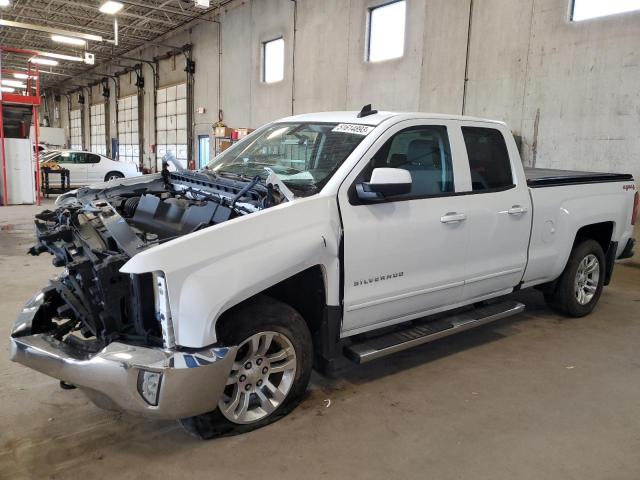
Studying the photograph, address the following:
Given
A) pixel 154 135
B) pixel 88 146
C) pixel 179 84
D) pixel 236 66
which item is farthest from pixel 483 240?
pixel 88 146

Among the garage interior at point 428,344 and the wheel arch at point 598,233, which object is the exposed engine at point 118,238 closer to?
the garage interior at point 428,344

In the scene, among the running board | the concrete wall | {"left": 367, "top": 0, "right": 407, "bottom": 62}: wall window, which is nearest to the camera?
the running board

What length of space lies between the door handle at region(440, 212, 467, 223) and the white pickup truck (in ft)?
0.04

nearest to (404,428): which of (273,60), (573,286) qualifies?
(573,286)

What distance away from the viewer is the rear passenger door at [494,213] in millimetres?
3604

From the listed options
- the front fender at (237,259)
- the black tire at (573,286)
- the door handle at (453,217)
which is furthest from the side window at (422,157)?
the black tire at (573,286)

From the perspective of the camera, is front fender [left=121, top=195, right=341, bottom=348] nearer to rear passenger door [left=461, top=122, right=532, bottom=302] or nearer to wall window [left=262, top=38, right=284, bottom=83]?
rear passenger door [left=461, top=122, right=532, bottom=302]

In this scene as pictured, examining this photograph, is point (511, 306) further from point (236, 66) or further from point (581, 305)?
point (236, 66)

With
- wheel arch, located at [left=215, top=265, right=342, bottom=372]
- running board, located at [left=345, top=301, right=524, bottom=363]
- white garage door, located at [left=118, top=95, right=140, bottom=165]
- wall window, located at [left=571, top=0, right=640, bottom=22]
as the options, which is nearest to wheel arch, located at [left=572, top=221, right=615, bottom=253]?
running board, located at [left=345, top=301, right=524, bottom=363]

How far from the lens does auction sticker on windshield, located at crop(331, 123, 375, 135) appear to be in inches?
127

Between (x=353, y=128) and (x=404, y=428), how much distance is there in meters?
1.89

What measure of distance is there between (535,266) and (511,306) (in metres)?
0.41

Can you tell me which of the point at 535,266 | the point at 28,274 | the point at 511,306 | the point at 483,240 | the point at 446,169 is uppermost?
the point at 446,169

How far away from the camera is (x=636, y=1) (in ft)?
24.8
